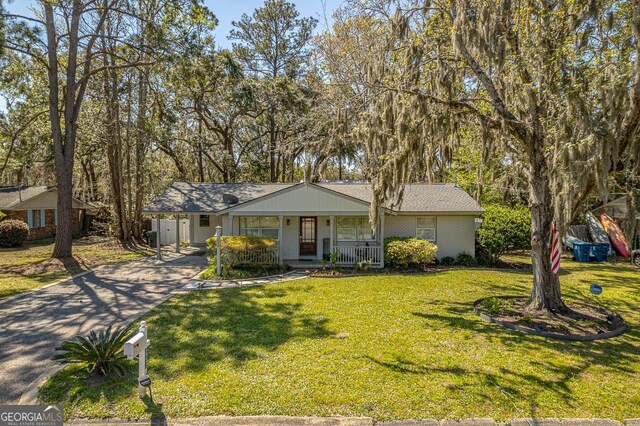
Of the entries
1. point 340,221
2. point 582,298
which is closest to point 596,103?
point 582,298


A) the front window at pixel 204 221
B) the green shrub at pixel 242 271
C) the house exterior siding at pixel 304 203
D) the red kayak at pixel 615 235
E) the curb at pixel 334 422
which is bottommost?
the curb at pixel 334 422

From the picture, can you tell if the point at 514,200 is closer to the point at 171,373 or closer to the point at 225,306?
the point at 225,306

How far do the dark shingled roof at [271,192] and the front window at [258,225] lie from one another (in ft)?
3.70

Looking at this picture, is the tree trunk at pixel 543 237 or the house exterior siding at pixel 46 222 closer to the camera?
the tree trunk at pixel 543 237

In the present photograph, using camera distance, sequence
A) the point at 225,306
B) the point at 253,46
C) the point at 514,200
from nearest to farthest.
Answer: the point at 225,306
the point at 514,200
the point at 253,46

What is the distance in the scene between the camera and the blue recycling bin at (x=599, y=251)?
15.7 meters

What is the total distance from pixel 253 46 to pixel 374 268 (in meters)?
20.9

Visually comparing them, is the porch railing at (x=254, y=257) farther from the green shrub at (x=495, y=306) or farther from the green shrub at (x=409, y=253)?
the green shrub at (x=495, y=306)

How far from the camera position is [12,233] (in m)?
19.4

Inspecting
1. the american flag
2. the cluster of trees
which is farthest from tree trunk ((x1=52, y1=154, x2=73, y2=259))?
the american flag

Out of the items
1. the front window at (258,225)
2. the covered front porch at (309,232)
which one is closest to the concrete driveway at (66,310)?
the front window at (258,225)

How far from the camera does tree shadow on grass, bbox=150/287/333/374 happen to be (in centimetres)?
581

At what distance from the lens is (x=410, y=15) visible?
25.9 ft

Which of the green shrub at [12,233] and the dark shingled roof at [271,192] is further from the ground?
the dark shingled roof at [271,192]
